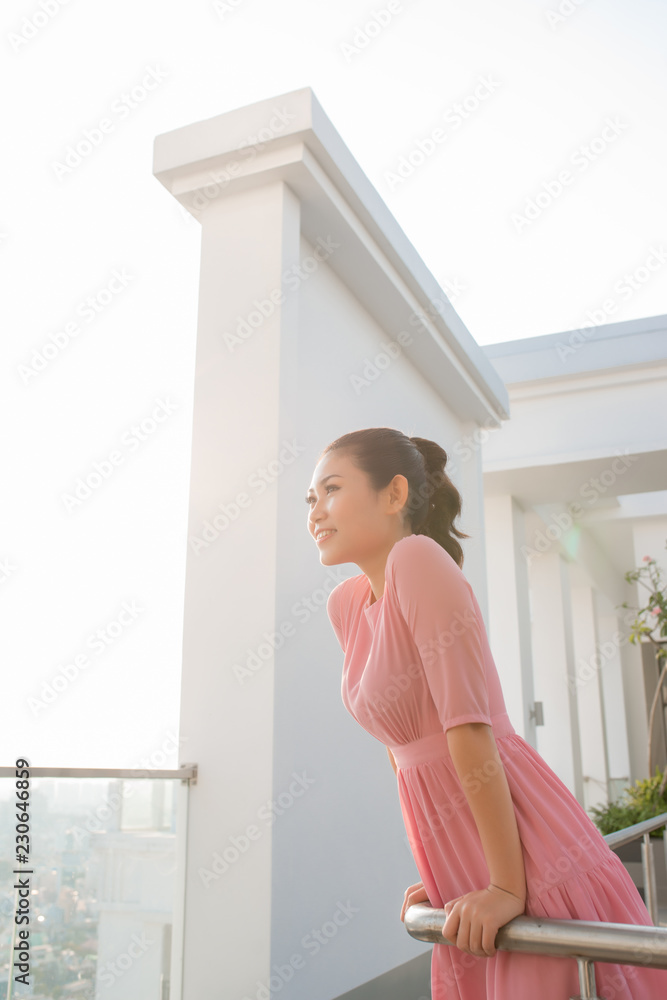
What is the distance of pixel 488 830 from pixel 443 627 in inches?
10.0

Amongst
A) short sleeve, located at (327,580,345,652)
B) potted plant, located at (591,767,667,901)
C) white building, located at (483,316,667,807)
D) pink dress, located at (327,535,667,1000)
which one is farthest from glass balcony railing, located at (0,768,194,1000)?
potted plant, located at (591,767,667,901)

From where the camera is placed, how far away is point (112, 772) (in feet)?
6.79

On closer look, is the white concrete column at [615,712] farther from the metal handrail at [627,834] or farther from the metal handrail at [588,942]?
the metal handrail at [588,942]

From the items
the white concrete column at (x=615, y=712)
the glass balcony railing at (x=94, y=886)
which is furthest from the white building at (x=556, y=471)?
the glass balcony railing at (x=94, y=886)

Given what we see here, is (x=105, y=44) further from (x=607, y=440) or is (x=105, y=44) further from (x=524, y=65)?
(x=607, y=440)

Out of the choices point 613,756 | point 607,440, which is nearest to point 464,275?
point 607,440

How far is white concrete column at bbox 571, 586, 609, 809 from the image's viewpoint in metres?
9.76

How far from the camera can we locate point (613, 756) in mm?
10805

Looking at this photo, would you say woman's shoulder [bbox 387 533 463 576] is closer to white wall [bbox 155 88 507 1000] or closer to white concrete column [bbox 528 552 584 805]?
white wall [bbox 155 88 507 1000]

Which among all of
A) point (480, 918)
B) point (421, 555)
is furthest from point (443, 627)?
point (480, 918)

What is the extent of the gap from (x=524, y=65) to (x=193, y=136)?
6.21 ft

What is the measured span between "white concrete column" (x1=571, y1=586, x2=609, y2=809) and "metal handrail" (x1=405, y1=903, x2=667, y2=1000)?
9241 mm

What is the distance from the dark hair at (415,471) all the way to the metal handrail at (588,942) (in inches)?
25.2

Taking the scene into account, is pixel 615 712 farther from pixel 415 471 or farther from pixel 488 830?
pixel 488 830
